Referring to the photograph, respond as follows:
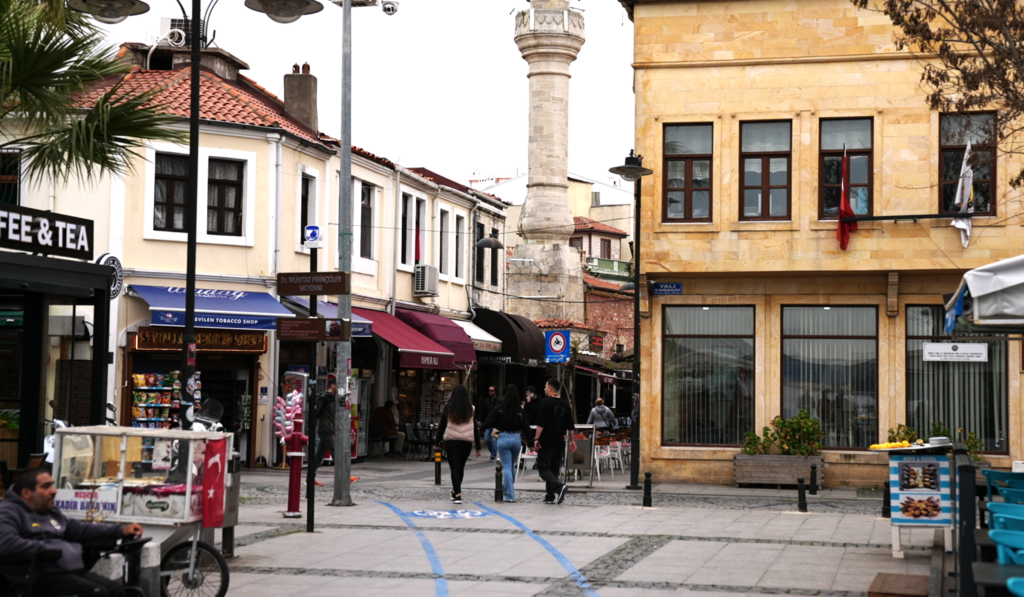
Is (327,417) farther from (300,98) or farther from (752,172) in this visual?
(300,98)

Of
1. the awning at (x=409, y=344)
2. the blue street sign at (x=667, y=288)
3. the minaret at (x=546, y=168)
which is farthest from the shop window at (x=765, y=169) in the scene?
the minaret at (x=546, y=168)

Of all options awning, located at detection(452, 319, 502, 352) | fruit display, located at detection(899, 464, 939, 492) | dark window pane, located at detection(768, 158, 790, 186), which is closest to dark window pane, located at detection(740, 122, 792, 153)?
dark window pane, located at detection(768, 158, 790, 186)

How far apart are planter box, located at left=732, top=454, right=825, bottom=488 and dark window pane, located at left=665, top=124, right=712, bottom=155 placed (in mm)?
5737

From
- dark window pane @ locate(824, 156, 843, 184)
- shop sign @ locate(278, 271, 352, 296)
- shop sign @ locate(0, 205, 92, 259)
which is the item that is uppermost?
dark window pane @ locate(824, 156, 843, 184)

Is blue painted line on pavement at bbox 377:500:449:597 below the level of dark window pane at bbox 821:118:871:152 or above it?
below

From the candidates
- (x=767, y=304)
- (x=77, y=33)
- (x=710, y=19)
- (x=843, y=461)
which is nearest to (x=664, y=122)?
(x=710, y=19)

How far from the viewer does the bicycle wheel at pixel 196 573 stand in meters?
9.55

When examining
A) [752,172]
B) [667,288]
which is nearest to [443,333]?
[667,288]

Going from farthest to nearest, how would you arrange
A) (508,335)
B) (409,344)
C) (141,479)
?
1. (508,335)
2. (409,344)
3. (141,479)

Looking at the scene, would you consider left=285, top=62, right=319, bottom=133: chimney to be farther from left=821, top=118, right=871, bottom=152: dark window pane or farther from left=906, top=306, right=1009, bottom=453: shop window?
left=906, top=306, right=1009, bottom=453: shop window

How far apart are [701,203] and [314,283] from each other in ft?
32.6

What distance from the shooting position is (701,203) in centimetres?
2302

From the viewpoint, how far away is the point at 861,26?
22328 millimetres

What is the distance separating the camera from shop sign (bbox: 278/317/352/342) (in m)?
15.0
